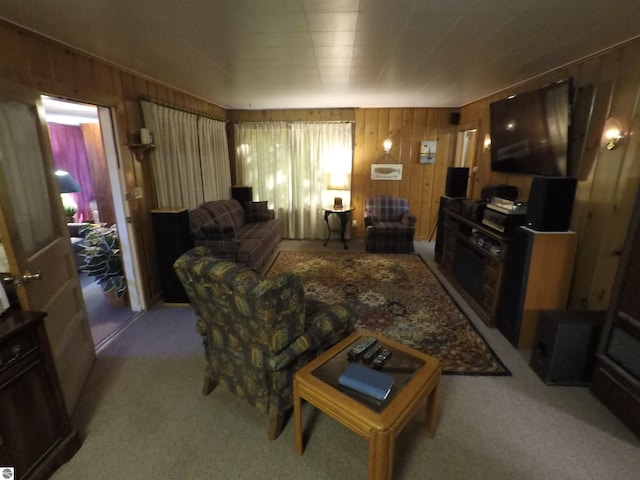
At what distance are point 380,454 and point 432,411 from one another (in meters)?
0.60

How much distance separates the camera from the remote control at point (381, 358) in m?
1.63

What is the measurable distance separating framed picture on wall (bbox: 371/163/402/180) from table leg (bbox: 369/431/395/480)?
15.6 feet

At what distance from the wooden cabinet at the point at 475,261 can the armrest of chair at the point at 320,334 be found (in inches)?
63.2

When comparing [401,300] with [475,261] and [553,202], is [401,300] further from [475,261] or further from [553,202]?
[553,202]

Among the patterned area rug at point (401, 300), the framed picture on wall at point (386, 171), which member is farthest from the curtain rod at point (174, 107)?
the framed picture on wall at point (386, 171)

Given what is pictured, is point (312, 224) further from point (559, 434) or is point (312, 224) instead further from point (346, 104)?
point (559, 434)

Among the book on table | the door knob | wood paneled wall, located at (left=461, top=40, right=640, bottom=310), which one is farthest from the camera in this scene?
wood paneled wall, located at (left=461, top=40, right=640, bottom=310)

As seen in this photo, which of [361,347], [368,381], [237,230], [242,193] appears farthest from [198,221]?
[368,381]

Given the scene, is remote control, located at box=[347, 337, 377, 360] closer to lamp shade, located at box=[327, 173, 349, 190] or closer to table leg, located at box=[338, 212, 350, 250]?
table leg, located at box=[338, 212, 350, 250]

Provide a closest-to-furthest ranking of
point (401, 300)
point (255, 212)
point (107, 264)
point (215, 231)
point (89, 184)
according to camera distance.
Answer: point (107, 264) < point (401, 300) < point (215, 231) < point (255, 212) < point (89, 184)

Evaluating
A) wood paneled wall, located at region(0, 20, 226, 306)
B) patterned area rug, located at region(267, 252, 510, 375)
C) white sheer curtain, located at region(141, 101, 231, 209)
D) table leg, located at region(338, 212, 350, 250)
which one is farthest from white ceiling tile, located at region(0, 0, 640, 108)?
table leg, located at region(338, 212, 350, 250)

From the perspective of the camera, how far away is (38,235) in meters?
1.88

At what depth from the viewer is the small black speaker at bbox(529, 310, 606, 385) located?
79.7 inches

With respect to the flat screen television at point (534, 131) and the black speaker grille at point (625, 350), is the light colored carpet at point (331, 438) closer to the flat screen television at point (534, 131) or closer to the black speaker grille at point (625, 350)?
the black speaker grille at point (625, 350)
